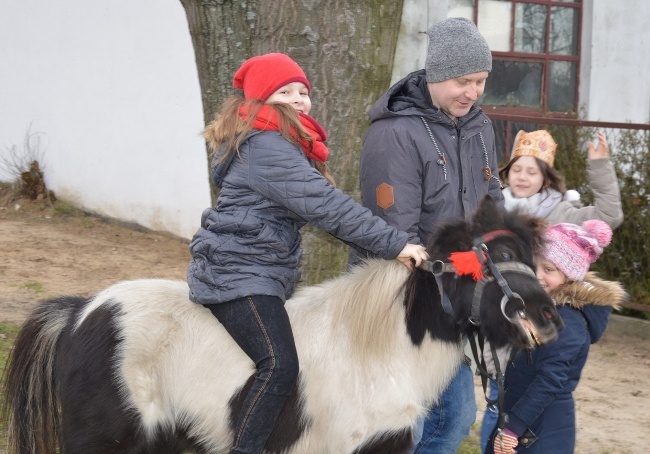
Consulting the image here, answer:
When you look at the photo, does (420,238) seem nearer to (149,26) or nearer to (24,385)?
(24,385)

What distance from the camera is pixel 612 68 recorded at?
9758mm

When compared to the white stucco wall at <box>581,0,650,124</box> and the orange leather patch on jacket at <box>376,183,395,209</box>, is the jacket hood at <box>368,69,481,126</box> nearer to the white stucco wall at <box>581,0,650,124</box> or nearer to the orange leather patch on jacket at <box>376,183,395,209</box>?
the orange leather patch on jacket at <box>376,183,395,209</box>

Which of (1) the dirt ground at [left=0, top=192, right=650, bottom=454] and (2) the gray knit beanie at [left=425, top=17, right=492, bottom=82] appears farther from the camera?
(1) the dirt ground at [left=0, top=192, right=650, bottom=454]

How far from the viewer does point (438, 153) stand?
3441 mm

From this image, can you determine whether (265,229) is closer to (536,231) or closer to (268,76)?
(268,76)

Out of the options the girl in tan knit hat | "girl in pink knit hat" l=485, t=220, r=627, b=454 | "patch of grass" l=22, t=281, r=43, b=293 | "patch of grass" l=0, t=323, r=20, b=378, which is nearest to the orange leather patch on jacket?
"girl in pink knit hat" l=485, t=220, r=627, b=454

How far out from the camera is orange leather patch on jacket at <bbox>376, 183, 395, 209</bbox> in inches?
133

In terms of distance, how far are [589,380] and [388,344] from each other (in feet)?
11.6

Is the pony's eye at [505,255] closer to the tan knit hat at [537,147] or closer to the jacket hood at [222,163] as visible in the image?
the jacket hood at [222,163]

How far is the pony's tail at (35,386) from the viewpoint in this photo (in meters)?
3.37

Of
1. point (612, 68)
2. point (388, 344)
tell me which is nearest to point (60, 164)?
point (612, 68)

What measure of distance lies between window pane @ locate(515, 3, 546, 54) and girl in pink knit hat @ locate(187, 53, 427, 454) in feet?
22.6

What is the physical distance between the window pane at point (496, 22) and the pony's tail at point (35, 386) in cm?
707

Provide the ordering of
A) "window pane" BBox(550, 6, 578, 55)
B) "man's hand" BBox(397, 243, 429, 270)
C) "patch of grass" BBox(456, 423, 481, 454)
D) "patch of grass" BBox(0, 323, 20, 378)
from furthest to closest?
"window pane" BBox(550, 6, 578, 55)
"patch of grass" BBox(0, 323, 20, 378)
"patch of grass" BBox(456, 423, 481, 454)
"man's hand" BBox(397, 243, 429, 270)
